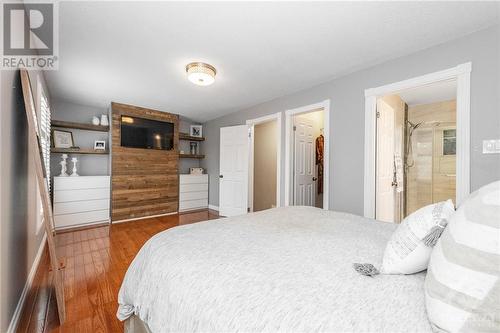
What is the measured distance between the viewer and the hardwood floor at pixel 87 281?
4.94 ft

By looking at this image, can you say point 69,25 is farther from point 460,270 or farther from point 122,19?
point 460,270

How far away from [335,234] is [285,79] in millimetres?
2351

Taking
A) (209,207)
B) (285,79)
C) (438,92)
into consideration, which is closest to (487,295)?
(285,79)

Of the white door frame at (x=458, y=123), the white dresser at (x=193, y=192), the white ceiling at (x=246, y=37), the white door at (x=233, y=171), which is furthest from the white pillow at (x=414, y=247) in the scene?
the white dresser at (x=193, y=192)

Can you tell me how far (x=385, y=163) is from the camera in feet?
9.34

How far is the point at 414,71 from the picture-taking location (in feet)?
7.37

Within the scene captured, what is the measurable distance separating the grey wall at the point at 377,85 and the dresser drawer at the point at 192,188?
2140 millimetres

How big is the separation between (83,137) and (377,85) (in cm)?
511

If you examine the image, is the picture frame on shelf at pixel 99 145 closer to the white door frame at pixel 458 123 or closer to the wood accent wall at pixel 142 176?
the wood accent wall at pixel 142 176

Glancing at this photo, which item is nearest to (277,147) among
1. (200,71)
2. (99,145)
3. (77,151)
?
(200,71)

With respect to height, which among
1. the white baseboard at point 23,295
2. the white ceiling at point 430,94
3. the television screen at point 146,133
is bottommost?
the white baseboard at point 23,295

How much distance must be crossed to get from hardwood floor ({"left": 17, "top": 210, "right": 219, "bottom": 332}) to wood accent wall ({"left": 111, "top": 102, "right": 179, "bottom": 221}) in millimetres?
664

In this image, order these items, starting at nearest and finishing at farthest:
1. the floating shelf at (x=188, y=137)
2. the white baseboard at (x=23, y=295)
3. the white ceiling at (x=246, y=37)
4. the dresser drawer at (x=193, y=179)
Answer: the white baseboard at (x=23, y=295) < the white ceiling at (x=246, y=37) < the dresser drawer at (x=193, y=179) < the floating shelf at (x=188, y=137)

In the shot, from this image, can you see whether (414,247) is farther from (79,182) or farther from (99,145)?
(99,145)
